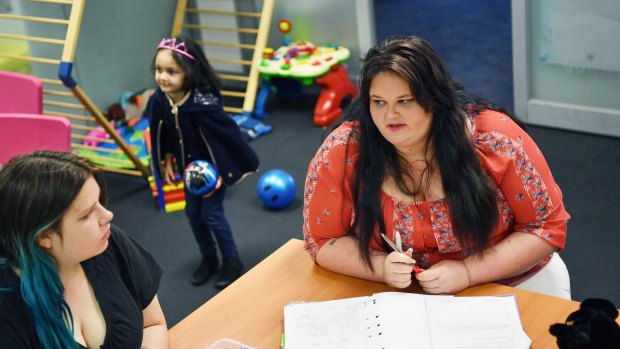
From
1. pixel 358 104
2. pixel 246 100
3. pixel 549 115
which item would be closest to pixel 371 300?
pixel 358 104

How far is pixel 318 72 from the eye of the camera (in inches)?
198

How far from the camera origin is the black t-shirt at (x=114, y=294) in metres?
1.77

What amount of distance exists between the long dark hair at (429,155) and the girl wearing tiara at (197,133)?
1.39 metres

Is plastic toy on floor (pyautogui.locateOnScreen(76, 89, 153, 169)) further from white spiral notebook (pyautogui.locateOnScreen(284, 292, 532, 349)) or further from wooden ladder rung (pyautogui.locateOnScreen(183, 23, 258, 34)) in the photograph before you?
white spiral notebook (pyautogui.locateOnScreen(284, 292, 532, 349))

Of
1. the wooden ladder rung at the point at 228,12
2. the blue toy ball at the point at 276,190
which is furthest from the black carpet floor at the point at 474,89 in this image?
the wooden ladder rung at the point at 228,12

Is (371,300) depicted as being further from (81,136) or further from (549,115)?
(81,136)

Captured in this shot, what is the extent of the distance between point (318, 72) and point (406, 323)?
325 centimetres

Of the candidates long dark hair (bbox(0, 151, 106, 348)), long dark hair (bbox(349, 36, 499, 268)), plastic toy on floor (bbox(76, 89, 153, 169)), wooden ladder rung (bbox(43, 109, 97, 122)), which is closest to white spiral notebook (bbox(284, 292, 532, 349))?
long dark hair (bbox(349, 36, 499, 268))

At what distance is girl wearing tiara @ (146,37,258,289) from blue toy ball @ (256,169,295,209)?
0.53 m

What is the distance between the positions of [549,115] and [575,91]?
0.19 metres

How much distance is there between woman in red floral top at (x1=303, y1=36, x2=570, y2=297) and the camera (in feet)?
6.77

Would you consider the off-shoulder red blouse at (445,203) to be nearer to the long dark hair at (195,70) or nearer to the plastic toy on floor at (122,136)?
the long dark hair at (195,70)

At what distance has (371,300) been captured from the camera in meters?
2.05

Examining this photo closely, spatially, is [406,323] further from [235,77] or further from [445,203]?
[235,77]
